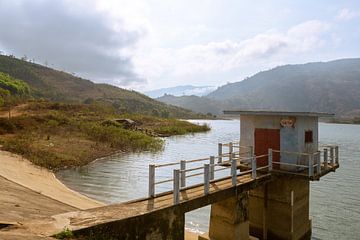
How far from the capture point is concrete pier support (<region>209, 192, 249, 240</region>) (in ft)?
39.8

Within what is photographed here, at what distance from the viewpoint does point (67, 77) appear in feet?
571

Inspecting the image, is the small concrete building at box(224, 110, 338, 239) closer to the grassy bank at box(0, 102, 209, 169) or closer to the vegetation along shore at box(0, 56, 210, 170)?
the vegetation along shore at box(0, 56, 210, 170)

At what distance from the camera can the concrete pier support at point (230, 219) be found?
12.1 metres

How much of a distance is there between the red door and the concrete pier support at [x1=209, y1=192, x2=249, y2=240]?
109 inches

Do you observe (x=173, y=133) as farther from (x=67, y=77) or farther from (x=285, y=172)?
(x=67, y=77)

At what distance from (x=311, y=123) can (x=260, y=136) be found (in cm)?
245

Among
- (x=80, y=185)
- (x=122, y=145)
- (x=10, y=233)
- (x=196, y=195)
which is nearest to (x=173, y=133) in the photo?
(x=122, y=145)

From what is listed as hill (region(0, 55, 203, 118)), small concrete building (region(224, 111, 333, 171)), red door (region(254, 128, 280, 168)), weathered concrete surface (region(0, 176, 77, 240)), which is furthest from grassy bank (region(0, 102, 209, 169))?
hill (region(0, 55, 203, 118))

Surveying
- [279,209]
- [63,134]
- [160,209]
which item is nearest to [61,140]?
[63,134]

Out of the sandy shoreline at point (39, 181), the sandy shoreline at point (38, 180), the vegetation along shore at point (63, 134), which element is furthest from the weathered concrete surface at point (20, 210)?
the vegetation along shore at point (63, 134)

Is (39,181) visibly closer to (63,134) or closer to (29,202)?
(29,202)

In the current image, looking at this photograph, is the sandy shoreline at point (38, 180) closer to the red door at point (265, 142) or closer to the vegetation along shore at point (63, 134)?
the vegetation along shore at point (63, 134)

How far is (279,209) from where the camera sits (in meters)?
13.7

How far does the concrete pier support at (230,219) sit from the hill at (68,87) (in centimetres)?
11272
